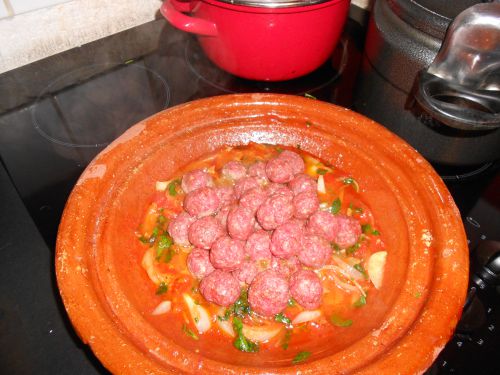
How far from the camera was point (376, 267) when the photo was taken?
4.49 feet

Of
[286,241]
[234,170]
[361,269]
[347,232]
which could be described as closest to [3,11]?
[234,170]

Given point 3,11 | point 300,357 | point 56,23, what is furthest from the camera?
point 56,23

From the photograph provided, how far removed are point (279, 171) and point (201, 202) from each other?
0.30m

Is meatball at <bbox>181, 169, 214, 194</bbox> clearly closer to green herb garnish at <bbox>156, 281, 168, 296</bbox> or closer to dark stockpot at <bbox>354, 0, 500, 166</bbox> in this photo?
green herb garnish at <bbox>156, 281, 168, 296</bbox>

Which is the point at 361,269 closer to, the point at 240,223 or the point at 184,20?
the point at 240,223

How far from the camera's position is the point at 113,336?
109 cm

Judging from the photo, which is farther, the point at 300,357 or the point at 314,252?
the point at 314,252

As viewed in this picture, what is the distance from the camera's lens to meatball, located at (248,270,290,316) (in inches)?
49.8

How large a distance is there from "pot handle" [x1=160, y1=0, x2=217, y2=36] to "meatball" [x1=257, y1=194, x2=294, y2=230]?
0.77 metres

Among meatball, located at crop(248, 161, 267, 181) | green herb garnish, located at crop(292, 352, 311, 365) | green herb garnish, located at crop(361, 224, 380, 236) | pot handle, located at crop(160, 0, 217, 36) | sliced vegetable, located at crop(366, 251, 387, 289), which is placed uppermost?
pot handle, located at crop(160, 0, 217, 36)

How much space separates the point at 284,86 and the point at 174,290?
110 cm

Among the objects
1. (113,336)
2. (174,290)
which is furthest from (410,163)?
(113,336)

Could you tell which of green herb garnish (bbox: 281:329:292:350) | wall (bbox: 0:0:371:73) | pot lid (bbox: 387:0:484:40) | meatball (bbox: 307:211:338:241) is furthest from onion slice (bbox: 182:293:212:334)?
wall (bbox: 0:0:371:73)

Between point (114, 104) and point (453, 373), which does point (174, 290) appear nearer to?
point (453, 373)
